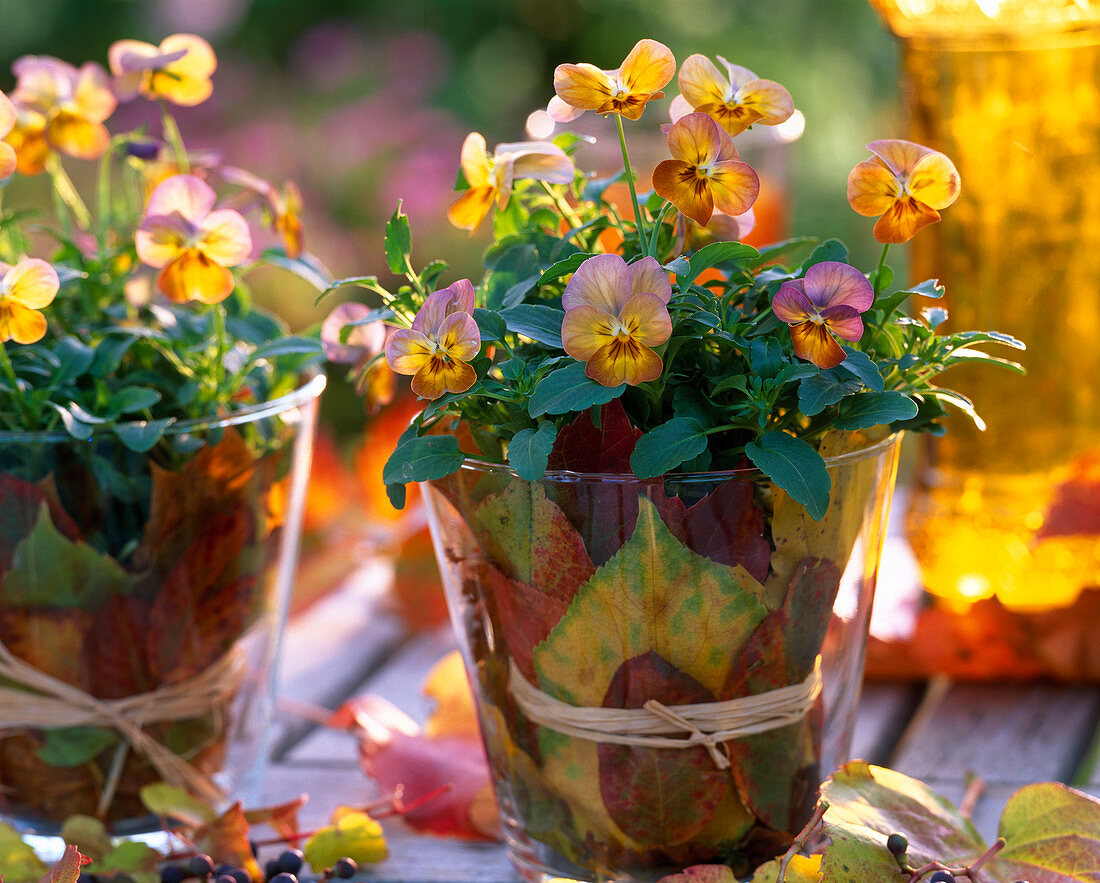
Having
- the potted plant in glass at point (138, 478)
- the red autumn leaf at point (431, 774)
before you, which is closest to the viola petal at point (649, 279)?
the potted plant in glass at point (138, 478)

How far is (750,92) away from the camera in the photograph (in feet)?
1.57

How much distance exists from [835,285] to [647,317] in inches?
3.0

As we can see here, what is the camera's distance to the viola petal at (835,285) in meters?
0.44

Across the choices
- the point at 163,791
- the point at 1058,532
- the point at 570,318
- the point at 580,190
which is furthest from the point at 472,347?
the point at 1058,532

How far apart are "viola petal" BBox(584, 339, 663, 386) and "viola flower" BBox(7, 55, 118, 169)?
404 millimetres

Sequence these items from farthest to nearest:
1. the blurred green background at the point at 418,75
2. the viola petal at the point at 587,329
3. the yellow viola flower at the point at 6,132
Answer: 1. the blurred green background at the point at 418,75
2. the yellow viola flower at the point at 6,132
3. the viola petal at the point at 587,329

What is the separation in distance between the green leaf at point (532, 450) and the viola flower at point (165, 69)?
0.33m

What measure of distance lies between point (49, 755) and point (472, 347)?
1.15ft

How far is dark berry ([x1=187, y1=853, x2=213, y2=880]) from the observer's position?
556mm

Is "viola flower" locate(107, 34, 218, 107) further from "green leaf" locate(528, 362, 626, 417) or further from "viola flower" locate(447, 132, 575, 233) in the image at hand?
"green leaf" locate(528, 362, 626, 417)

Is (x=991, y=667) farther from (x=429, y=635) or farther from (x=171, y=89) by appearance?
(x=171, y=89)

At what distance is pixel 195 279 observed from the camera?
0.57 m

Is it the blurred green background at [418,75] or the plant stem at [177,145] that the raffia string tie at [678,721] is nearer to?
the plant stem at [177,145]

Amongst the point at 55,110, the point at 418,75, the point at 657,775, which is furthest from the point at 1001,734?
the point at 418,75
